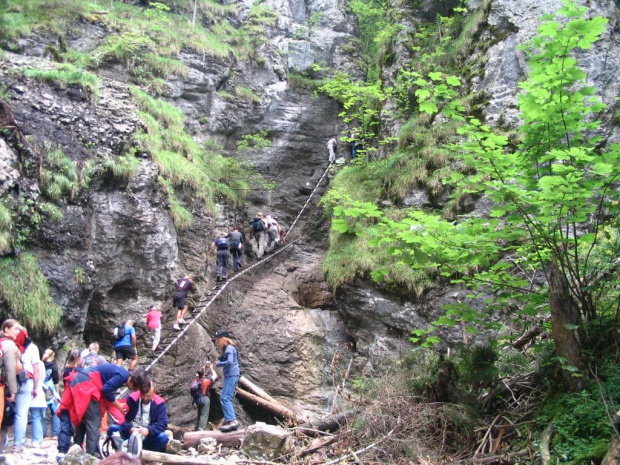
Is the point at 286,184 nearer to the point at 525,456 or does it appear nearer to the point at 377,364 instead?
the point at 377,364

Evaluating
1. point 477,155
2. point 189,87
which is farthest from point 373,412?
point 189,87

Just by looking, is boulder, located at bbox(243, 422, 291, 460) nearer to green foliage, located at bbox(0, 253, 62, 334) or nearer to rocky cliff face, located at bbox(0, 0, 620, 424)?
rocky cliff face, located at bbox(0, 0, 620, 424)

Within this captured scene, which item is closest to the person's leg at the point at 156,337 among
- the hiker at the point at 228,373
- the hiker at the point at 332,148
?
the hiker at the point at 228,373

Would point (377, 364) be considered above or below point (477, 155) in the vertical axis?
below

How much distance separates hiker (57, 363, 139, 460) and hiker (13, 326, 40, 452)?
1.19 meters

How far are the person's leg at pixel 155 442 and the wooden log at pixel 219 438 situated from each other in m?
1.92

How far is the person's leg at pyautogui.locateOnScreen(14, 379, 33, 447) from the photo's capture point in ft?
22.4

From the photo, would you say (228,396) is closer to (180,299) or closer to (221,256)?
(180,299)

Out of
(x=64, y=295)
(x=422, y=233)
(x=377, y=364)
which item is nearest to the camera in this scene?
(x=422, y=233)

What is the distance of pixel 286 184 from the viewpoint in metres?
20.0

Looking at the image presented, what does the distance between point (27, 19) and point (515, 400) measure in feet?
62.3

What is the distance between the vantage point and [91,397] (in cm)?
584

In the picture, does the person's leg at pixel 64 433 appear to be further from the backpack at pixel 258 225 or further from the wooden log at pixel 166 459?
the backpack at pixel 258 225

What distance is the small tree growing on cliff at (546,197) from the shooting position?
13.9 ft
